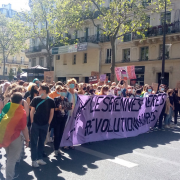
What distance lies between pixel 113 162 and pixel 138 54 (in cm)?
2156

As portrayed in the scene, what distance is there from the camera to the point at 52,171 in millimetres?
4910

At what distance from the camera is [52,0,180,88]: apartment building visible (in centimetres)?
2292

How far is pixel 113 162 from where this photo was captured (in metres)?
5.49

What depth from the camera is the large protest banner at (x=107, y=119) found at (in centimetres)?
670

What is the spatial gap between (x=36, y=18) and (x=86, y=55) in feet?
25.8

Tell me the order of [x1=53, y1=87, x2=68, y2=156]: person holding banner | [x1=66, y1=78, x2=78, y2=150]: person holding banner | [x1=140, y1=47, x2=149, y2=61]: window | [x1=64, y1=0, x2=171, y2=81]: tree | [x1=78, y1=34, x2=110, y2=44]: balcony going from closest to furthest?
[x1=53, y1=87, x2=68, y2=156]: person holding banner
[x1=66, y1=78, x2=78, y2=150]: person holding banner
[x1=64, y1=0, x2=171, y2=81]: tree
[x1=140, y1=47, x2=149, y2=61]: window
[x1=78, y1=34, x2=110, y2=44]: balcony

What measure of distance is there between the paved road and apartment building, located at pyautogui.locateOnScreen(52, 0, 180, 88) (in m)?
14.0

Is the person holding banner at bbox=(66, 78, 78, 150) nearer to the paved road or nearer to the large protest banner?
the large protest banner

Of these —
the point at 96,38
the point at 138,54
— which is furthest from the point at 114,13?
the point at 96,38

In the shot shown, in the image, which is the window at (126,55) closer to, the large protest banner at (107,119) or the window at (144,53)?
the window at (144,53)

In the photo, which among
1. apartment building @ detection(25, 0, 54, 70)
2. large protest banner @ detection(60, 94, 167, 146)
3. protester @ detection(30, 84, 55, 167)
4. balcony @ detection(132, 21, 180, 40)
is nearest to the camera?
protester @ detection(30, 84, 55, 167)

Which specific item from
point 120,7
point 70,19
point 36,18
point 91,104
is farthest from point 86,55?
point 91,104

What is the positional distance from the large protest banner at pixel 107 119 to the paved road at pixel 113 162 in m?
0.30

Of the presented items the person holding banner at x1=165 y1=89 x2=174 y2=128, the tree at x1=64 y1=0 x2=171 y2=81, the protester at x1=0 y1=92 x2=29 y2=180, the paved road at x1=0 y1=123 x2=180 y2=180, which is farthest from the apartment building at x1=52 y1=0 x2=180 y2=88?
the protester at x1=0 y1=92 x2=29 y2=180
